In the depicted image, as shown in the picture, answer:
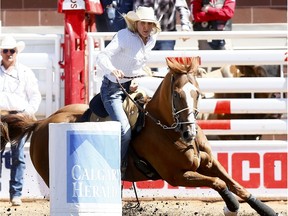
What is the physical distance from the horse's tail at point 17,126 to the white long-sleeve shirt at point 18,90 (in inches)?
24.6

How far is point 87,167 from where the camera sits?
22.9 ft

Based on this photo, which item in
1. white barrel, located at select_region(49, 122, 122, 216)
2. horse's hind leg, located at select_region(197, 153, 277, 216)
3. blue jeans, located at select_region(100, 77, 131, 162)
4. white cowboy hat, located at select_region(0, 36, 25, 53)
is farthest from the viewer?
white cowboy hat, located at select_region(0, 36, 25, 53)

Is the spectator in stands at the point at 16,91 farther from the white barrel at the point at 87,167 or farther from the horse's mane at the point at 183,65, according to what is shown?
the white barrel at the point at 87,167

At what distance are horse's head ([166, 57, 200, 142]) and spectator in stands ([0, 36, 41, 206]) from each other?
2.17 metres

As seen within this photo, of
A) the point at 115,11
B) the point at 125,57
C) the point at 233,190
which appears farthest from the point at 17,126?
the point at 233,190

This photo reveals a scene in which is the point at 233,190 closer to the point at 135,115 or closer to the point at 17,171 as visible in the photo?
the point at 135,115

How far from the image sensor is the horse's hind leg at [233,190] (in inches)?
336

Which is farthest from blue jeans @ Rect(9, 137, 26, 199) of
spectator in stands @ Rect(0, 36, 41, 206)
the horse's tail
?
the horse's tail

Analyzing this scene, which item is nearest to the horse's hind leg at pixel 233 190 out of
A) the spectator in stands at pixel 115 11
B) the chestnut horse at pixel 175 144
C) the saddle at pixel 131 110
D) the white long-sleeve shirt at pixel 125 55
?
the chestnut horse at pixel 175 144

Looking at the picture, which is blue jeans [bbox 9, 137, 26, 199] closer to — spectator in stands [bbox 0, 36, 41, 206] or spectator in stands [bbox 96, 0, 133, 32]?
spectator in stands [bbox 0, 36, 41, 206]

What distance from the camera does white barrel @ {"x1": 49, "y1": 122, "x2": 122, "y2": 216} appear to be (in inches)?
275

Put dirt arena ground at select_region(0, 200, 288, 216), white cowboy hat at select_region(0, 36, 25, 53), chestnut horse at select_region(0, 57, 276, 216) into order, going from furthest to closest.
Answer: white cowboy hat at select_region(0, 36, 25, 53)
dirt arena ground at select_region(0, 200, 288, 216)
chestnut horse at select_region(0, 57, 276, 216)

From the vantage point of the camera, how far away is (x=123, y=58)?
884 cm

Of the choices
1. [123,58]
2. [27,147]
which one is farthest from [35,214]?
[123,58]
